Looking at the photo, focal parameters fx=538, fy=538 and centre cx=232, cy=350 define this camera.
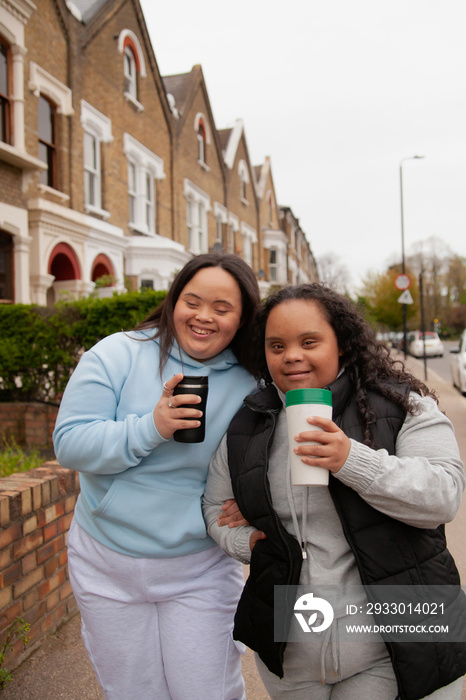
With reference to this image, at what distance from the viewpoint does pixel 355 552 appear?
1503mm

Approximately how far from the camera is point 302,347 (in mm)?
1682

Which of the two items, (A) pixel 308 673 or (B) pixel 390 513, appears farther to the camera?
(A) pixel 308 673

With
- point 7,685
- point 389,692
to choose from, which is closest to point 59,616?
point 7,685

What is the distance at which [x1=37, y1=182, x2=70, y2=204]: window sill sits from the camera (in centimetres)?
1116

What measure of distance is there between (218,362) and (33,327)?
17.6 feet

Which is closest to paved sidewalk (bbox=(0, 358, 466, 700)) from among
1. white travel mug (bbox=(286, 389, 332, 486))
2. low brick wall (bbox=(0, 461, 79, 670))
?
low brick wall (bbox=(0, 461, 79, 670))

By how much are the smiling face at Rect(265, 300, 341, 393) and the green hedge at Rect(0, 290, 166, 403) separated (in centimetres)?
485

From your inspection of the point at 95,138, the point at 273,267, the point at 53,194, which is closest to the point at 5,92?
the point at 53,194

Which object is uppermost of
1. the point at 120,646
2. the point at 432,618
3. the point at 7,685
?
the point at 432,618

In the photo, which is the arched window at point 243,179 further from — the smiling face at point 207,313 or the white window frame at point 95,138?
the smiling face at point 207,313

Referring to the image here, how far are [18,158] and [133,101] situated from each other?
594cm

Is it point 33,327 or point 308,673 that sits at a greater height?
point 33,327

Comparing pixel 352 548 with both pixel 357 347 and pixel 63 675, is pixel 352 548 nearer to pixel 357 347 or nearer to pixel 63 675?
pixel 357 347

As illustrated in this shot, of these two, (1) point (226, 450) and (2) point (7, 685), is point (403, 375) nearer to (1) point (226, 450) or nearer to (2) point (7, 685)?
(1) point (226, 450)
